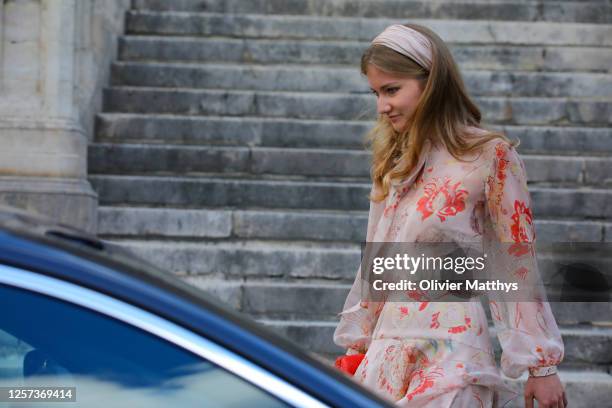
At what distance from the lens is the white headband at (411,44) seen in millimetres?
2664

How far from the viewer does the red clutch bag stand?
2.71m

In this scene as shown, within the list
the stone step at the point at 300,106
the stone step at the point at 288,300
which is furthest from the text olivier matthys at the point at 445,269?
the stone step at the point at 300,106

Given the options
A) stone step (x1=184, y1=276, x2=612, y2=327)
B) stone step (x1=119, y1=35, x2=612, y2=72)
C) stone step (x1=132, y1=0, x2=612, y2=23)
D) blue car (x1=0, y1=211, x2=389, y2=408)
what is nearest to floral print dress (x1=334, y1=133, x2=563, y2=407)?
blue car (x1=0, y1=211, x2=389, y2=408)

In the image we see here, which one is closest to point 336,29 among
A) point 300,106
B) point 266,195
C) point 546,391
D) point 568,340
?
point 300,106

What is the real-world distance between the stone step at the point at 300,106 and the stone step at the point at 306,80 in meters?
0.23

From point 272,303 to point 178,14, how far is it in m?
3.43

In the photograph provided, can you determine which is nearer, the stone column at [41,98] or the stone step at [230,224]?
the stone column at [41,98]

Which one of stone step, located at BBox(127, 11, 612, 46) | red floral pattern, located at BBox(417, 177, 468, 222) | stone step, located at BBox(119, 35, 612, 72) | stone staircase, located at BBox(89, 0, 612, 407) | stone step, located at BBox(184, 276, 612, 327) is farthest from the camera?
stone step, located at BBox(127, 11, 612, 46)

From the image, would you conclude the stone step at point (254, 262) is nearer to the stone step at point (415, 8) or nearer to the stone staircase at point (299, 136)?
the stone staircase at point (299, 136)

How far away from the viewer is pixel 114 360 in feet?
4.53

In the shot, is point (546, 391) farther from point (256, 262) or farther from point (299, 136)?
point (299, 136)

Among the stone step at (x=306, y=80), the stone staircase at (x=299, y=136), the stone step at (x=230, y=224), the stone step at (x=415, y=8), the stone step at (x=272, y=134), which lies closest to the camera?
the stone staircase at (x=299, y=136)

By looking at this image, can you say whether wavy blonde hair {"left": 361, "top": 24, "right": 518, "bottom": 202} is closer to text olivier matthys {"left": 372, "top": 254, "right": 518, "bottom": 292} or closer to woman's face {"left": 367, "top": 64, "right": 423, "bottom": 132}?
woman's face {"left": 367, "top": 64, "right": 423, "bottom": 132}

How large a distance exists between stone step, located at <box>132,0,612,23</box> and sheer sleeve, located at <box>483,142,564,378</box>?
6.61m
